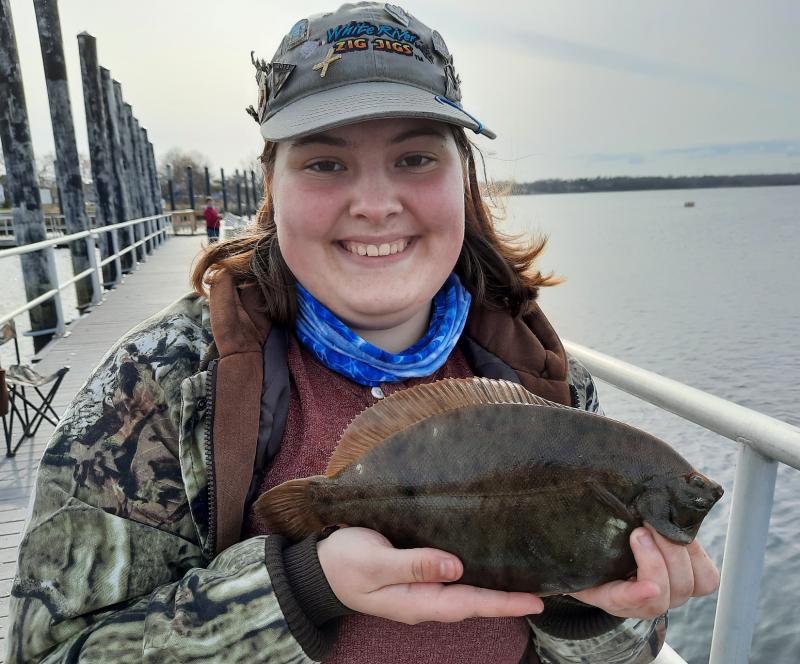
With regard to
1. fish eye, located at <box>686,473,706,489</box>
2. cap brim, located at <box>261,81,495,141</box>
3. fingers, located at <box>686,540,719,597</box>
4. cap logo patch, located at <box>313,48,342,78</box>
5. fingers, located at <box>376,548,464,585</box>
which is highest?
cap logo patch, located at <box>313,48,342,78</box>

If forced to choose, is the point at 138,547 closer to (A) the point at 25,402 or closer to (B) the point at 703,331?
(A) the point at 25,402

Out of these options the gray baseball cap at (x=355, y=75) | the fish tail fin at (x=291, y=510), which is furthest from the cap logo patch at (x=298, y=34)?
the fish tail fin at (x=291, y=510)

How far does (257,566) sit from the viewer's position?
1416mm

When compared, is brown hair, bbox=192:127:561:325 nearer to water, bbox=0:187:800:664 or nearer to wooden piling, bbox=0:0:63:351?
water, bbox=0:187:800:664

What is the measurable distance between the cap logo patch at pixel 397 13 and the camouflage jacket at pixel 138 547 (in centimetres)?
109

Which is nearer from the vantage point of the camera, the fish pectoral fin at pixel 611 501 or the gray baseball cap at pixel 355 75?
the fish pectoral fin at pixel 611 501

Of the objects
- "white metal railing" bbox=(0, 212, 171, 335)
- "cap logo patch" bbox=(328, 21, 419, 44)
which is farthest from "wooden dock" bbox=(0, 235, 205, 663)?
"cap logo patch" bbox=(328, 21, 419, 44)

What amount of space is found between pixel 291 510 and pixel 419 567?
348 mm

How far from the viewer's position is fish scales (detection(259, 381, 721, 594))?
1.39 m

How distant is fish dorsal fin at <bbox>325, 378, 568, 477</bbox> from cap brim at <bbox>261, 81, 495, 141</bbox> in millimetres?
687

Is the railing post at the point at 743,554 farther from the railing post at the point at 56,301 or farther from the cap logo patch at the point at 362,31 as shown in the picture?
the railing post at the point at 56,301

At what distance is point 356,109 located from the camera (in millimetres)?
1579

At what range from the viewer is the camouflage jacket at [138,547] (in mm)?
1391

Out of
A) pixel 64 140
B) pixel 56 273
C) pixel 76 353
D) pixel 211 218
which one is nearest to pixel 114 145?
pixel 211 218
